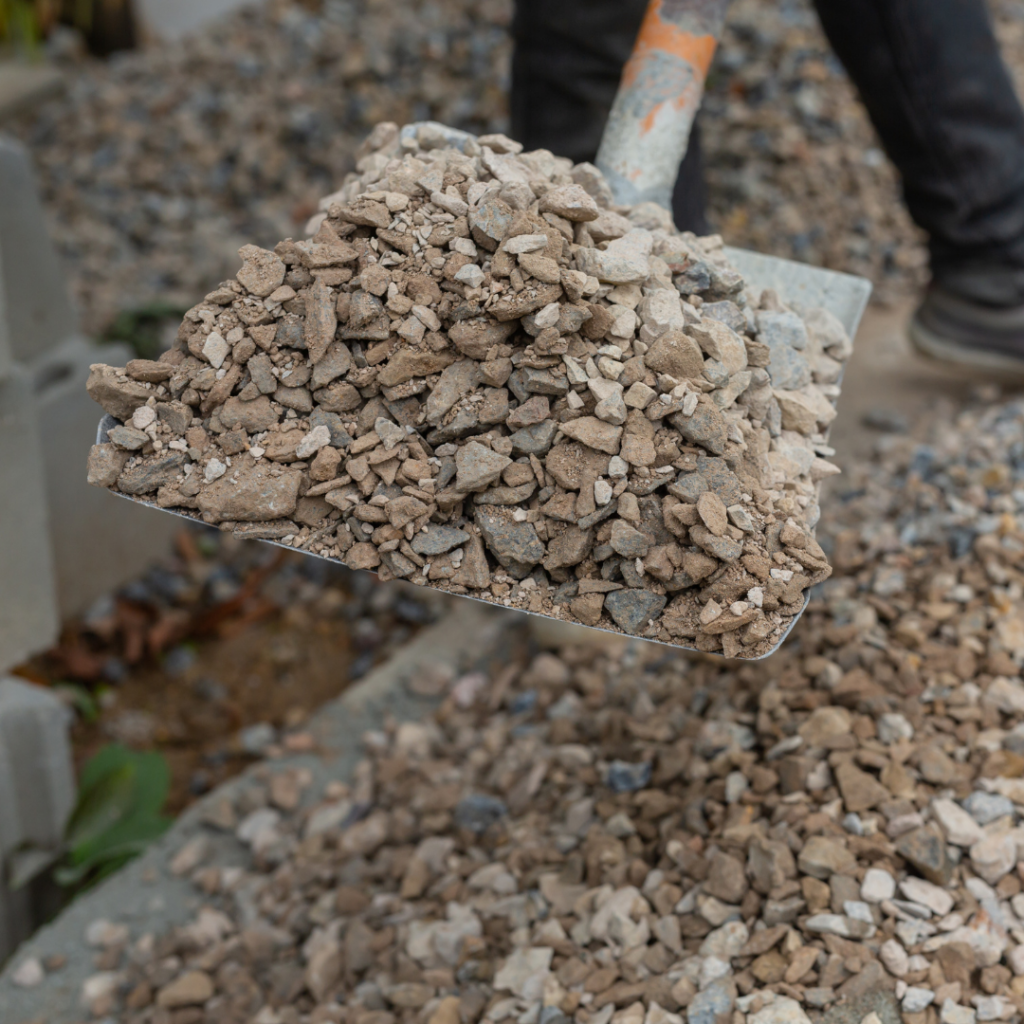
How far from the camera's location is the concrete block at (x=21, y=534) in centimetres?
204

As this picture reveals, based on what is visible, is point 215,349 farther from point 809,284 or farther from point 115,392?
point 809,284

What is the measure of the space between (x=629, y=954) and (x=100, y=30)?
14.0 ft

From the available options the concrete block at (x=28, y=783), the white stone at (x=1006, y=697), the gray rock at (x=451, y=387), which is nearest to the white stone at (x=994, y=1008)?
the white stone at (x=1006, y=697)

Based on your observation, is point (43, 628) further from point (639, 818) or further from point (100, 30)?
point (100, 30)

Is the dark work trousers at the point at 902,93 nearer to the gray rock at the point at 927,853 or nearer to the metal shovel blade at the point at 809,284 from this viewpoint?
the metal shovel blade at the point at 809,284

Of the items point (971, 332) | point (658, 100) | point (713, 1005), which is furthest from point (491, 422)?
point (971, 332)

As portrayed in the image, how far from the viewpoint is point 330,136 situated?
3602 millimetres

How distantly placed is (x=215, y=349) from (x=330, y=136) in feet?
8.66

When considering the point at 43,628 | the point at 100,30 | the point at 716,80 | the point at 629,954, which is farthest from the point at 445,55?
the point at 629,954

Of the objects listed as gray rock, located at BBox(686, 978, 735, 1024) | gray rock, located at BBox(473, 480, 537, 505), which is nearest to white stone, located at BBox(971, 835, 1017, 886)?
gray rock, located at BBox(686, 978, 735, 1024)

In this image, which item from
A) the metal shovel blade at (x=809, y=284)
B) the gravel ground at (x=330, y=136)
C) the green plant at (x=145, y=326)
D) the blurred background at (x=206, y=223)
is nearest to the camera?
the metal shovel blade at (x=809, y=284)

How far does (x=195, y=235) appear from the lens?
3543 mm

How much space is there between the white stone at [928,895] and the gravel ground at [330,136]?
232 cm

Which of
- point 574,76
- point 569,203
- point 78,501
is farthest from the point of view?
point 78,501
